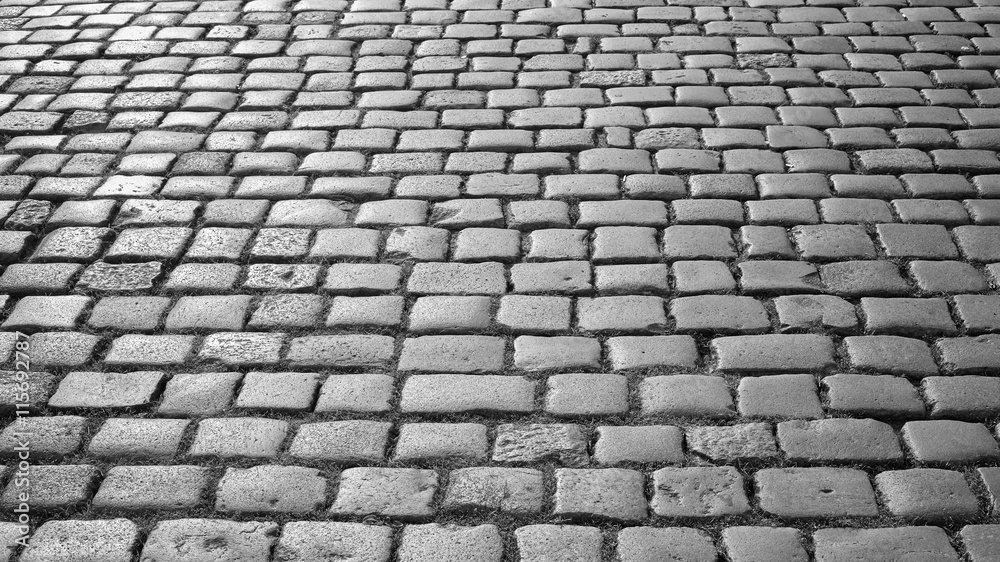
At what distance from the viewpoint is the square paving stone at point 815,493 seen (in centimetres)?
243

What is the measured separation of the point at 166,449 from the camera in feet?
8.76

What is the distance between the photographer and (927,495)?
2469mm

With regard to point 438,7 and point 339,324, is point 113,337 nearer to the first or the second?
point 339,324

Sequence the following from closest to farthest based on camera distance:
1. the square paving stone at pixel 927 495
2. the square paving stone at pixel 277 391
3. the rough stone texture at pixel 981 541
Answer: the rough stone texture at pixel 981 541
the square paving stone at pixel 927 495
the square paving stone at pixel 277 391

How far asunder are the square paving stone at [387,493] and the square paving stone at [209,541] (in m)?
0.19

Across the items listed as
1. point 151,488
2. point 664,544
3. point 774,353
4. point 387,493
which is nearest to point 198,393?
point 151,488

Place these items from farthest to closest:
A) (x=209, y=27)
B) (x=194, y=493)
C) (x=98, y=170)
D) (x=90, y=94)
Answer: (x=209, y=27)
(x=90, y=94)
(x=98, y=170)
(x=194, y=493)

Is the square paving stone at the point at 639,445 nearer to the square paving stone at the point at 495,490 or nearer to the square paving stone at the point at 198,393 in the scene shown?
the square paving stone at the point at 495,490

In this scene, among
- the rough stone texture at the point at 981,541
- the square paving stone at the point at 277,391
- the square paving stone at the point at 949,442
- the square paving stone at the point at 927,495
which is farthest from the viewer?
the square paving stone at the point at 277,391

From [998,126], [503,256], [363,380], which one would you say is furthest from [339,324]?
[998,126]

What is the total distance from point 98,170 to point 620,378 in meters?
2.35

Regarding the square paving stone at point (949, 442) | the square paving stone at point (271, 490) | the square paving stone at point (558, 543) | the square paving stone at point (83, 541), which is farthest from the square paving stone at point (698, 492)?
the square paving stone at point (83, 541)

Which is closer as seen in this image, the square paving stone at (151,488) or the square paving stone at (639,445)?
the square paving stone at (151,488)

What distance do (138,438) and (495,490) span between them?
0.97 metres
